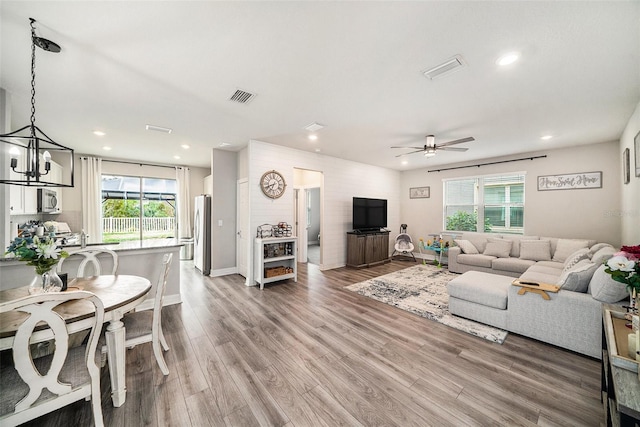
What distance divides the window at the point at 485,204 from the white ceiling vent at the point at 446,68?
16.0ft

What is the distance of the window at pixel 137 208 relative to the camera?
638 cm

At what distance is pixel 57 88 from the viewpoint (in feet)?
8.48

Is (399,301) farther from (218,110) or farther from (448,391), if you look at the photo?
(218,110)

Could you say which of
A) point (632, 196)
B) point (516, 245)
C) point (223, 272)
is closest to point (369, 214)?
point (516, 245)

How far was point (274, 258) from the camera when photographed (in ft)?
15.3

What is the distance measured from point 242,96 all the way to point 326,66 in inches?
44.8

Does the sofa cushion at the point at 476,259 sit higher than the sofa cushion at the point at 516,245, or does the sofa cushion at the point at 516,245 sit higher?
the sofa cushion at the point at 516,245

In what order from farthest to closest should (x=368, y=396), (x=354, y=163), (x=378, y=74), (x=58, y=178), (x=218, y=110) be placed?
(x=354, y=163) < (x=58, y=178) < (x=218, y=110) < (x=378, y=74) < (x=368, y=396)

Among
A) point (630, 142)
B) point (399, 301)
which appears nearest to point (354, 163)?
point (399, 301)

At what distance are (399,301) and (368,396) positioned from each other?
2.09 m

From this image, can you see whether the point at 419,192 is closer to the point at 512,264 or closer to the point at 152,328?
the point at 512,264

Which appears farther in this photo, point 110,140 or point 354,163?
point 354,163

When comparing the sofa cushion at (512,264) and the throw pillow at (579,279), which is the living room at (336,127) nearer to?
the throw pillow at (579,279)

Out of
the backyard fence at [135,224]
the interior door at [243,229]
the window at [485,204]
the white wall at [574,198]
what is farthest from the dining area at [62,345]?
the white wall at [574,198]
